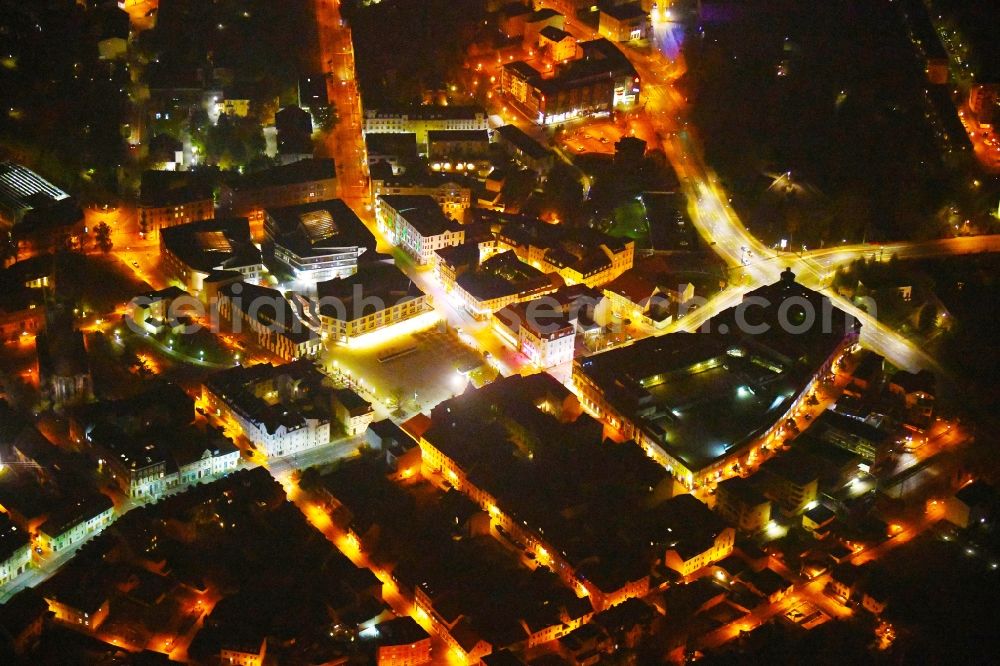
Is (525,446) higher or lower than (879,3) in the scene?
lower

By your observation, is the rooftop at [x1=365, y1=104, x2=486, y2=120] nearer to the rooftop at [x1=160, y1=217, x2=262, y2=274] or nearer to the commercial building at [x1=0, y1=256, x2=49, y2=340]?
the rooftop at [x1=160, y1=217, x2=262, y2=274]

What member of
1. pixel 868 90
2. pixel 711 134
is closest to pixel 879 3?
pixel 868 90

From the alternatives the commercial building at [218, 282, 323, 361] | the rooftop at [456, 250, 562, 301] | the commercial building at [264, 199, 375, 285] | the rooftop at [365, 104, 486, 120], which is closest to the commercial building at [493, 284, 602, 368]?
the rooftop at [456, 250, 562, 301]

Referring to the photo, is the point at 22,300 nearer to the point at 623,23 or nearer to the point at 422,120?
the point at 422,120

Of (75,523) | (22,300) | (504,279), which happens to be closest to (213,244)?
(22,300)

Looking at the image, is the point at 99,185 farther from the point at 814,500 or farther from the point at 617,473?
the point at 814,500

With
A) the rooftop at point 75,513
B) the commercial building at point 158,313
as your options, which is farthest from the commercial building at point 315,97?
the rooftop at point 75,513
